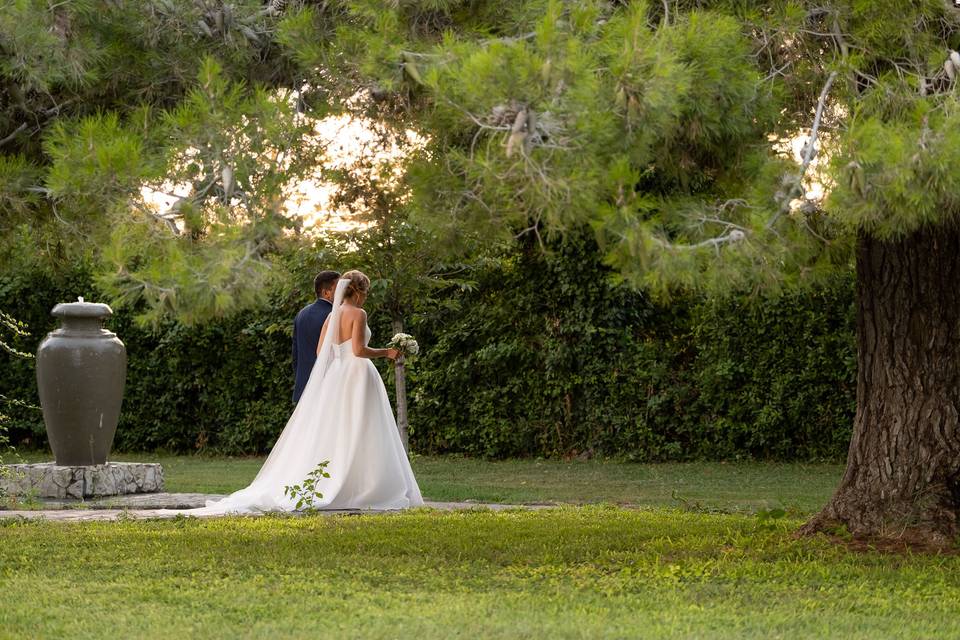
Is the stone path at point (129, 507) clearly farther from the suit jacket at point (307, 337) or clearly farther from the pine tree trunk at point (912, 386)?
the pine tree trunk at point (912, 386)

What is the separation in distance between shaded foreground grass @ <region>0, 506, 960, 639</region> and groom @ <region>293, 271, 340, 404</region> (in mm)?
1998

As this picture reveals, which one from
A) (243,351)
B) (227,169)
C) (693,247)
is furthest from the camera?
(243,351)

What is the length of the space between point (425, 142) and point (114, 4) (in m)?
1.51

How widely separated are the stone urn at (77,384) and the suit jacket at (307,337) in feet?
5.46

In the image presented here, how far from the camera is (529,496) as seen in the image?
1062cm

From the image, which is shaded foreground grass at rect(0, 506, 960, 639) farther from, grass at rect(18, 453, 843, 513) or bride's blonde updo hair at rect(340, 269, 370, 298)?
bride's blonde updo hair at rect(340, 269, 370, 298)

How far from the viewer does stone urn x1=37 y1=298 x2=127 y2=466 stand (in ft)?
34.6

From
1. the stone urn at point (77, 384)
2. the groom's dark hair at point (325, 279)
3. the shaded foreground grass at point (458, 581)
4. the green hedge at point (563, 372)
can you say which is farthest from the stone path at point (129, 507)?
the green hedge at point (563, 372)

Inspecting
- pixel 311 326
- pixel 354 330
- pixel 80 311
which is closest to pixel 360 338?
pixel 354 330

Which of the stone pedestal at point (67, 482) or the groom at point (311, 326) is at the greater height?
the groom at point (311, 326)

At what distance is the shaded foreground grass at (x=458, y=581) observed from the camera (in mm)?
4969

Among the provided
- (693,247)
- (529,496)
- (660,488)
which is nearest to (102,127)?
(693,247)

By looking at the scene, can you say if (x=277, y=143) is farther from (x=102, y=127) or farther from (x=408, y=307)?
(x=408, y=307)

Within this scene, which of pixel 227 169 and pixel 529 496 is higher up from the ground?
pixel 227 169
